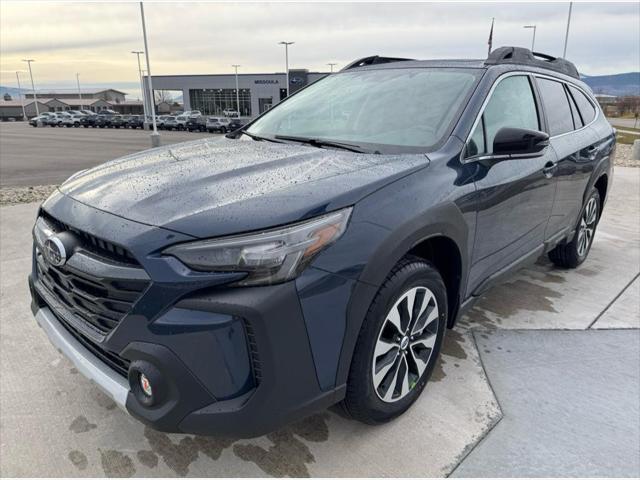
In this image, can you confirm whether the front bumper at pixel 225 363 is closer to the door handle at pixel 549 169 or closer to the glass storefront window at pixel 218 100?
the door handle at pixel 549 169

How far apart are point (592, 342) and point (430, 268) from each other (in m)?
1.66

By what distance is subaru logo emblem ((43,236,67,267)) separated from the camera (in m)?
1.96

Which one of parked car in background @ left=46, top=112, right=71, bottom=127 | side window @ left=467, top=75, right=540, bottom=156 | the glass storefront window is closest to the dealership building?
the glass storefront window

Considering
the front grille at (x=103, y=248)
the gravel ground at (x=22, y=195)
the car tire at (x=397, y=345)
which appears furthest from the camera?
the gravel ground at (x=22, y=195)

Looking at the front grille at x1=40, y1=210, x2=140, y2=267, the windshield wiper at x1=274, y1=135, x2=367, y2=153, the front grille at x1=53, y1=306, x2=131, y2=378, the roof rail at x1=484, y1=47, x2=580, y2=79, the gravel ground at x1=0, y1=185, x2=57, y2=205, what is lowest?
the gravel ground at x1=0, y1=185, x2=57, y2=205

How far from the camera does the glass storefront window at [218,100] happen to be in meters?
66.6

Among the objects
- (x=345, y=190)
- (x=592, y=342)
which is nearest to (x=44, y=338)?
(x=345, y=190)

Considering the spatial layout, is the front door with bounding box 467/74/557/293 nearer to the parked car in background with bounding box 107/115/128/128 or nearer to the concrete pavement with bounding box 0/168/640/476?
the concrete pavement with bounding box 0/168/640/476

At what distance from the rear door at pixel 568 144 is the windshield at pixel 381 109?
3.35ft

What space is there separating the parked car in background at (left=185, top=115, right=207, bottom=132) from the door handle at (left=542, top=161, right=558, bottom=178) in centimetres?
4070

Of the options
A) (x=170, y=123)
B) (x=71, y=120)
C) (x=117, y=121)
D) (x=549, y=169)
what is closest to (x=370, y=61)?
(x=549, y=169)

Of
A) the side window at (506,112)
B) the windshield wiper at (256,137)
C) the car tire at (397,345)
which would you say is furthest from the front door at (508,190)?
the windshield wiper at (256,137)

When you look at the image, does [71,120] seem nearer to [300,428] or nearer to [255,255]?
[300,428]

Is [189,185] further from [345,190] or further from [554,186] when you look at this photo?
[554,186]
